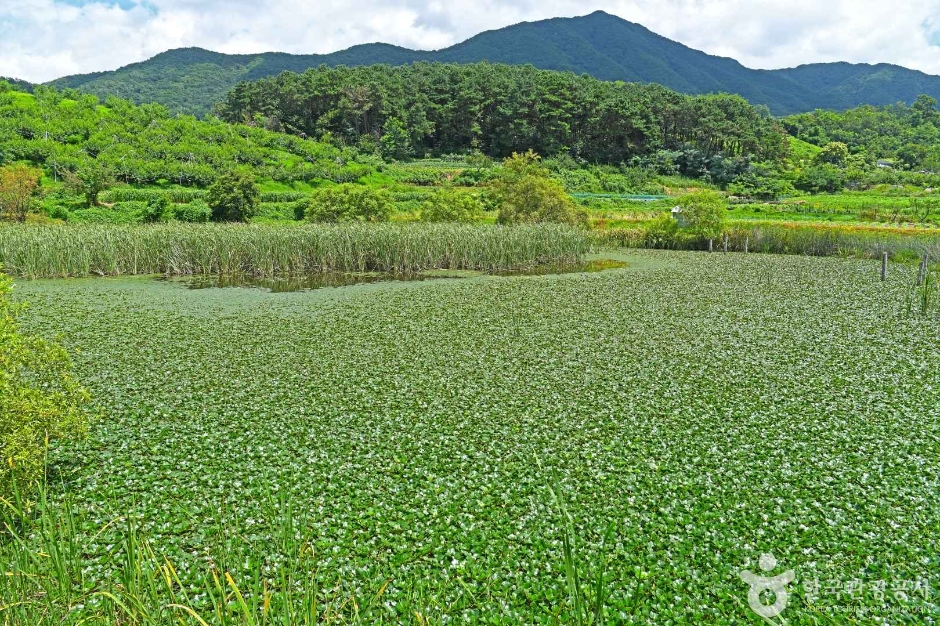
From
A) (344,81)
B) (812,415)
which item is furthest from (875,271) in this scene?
(344,81)

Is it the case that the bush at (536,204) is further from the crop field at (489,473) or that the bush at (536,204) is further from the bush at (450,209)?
the crop field at (489,473)

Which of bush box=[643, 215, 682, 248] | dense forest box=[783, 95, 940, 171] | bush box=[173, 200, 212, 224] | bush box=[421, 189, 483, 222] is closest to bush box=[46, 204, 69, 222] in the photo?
bush box=[173, 200, 212, 224]

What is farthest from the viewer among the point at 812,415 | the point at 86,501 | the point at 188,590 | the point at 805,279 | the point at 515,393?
the point at 805,279

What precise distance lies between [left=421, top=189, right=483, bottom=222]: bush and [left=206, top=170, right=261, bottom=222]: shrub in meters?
10.4

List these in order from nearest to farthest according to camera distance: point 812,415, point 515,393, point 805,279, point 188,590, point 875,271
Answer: point 188,590, point 812,415, point 515,393, point 805,279, point 875,271

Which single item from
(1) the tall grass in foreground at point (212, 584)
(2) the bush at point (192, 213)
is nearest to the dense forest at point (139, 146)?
(2) the bush at point (192, 213)

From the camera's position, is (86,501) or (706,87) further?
(706,87)

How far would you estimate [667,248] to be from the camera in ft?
92.4

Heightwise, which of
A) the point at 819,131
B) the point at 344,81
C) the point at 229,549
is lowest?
the point at 229,549

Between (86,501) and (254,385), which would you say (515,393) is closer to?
(254,385)

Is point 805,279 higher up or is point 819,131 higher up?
point 819,131

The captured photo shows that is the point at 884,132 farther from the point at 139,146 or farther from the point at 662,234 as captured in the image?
the point at 139,146

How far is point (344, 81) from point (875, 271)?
71412 mm

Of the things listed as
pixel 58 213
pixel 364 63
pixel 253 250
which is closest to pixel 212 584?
pixel 253 250
